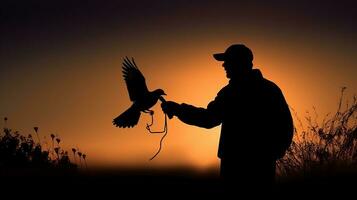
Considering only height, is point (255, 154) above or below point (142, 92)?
below

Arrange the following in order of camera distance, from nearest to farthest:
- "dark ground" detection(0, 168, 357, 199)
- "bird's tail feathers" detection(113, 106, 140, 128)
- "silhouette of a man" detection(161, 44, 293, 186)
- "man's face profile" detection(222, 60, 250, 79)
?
"silhouette of a man" detection(161, 44, 293, 186), "man's face profile" detection(222, 60, 250, 79), "bird's tail feathers" detection(113, 106, 140, 128), "dark ground" detection(0, 168, 357, 199)

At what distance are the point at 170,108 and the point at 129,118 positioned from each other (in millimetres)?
474

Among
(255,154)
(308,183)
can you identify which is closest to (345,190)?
(308,183)

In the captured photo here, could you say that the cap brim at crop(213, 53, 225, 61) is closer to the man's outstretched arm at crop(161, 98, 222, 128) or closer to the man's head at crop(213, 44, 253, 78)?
the man's head at crop(213, 44, 253, 78)

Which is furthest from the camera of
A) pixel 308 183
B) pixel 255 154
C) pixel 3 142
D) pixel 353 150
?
pixel 3 142

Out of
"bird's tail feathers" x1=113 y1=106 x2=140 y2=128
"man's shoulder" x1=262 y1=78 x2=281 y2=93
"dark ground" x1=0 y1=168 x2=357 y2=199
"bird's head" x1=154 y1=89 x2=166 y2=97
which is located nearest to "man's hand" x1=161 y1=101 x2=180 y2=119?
"bird's head" x1=154 y1=89 x2=166 y2=97

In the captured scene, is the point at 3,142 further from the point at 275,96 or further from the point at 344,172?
the point at 275,96

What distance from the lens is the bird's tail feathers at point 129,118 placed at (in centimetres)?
769

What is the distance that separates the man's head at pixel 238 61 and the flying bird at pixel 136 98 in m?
0.90

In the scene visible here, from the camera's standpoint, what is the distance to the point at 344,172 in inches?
435

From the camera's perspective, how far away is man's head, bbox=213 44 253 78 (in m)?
6.96

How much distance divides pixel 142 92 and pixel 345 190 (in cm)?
370

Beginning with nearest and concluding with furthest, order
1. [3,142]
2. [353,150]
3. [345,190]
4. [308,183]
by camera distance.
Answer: [345,190] → [308,183] → [353,150] → [3,142]

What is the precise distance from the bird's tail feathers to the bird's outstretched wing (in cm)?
13
